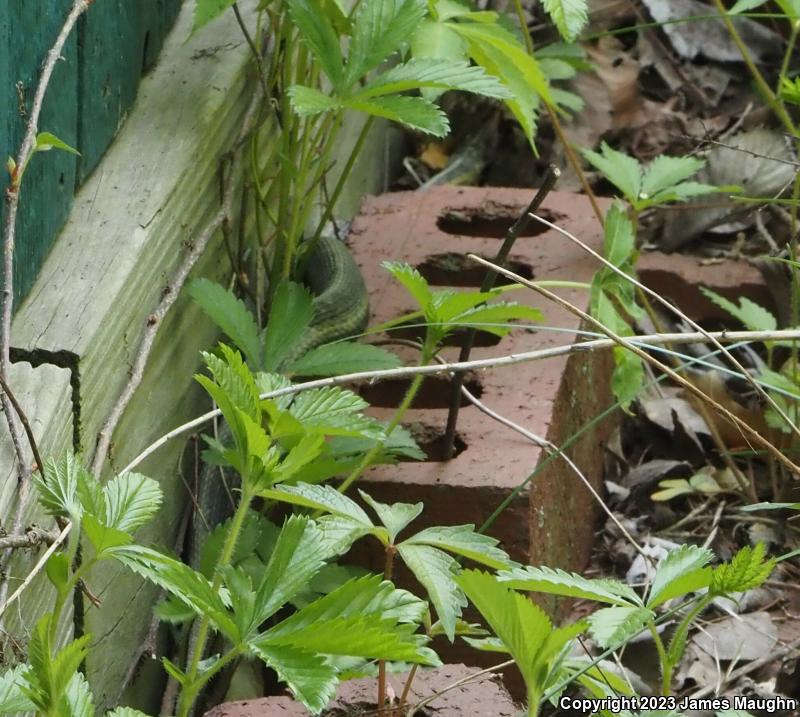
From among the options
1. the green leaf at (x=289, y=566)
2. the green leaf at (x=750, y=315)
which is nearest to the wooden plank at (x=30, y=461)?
the green leaf at (x=289, y=566)

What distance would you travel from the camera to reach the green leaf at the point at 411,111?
1962 millimetres

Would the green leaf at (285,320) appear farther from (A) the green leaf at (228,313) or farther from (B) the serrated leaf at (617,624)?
(B) the serrated leaf at (617,624)

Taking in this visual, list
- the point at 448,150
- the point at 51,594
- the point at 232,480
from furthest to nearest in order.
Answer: the point at 448,150 → the point at 232,480 → the point at 51,594

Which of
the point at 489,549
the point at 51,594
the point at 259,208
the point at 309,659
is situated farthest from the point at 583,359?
the point at 309,659

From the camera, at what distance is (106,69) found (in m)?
2.17

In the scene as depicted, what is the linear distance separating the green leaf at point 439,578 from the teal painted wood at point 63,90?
721 mm

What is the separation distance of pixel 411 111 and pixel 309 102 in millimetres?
164

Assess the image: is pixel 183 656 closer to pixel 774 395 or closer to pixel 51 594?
pixel 51 594

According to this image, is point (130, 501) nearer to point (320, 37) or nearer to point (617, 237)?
point (320, 37)

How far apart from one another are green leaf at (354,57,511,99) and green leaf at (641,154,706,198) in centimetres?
71

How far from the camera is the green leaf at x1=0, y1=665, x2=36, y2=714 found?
123 centimetres

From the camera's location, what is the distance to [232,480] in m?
2.40

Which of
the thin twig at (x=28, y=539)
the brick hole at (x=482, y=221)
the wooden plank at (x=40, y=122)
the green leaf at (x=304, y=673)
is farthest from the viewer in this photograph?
the brick hole at (x=482, y=221)

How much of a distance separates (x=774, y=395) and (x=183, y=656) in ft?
4.41
